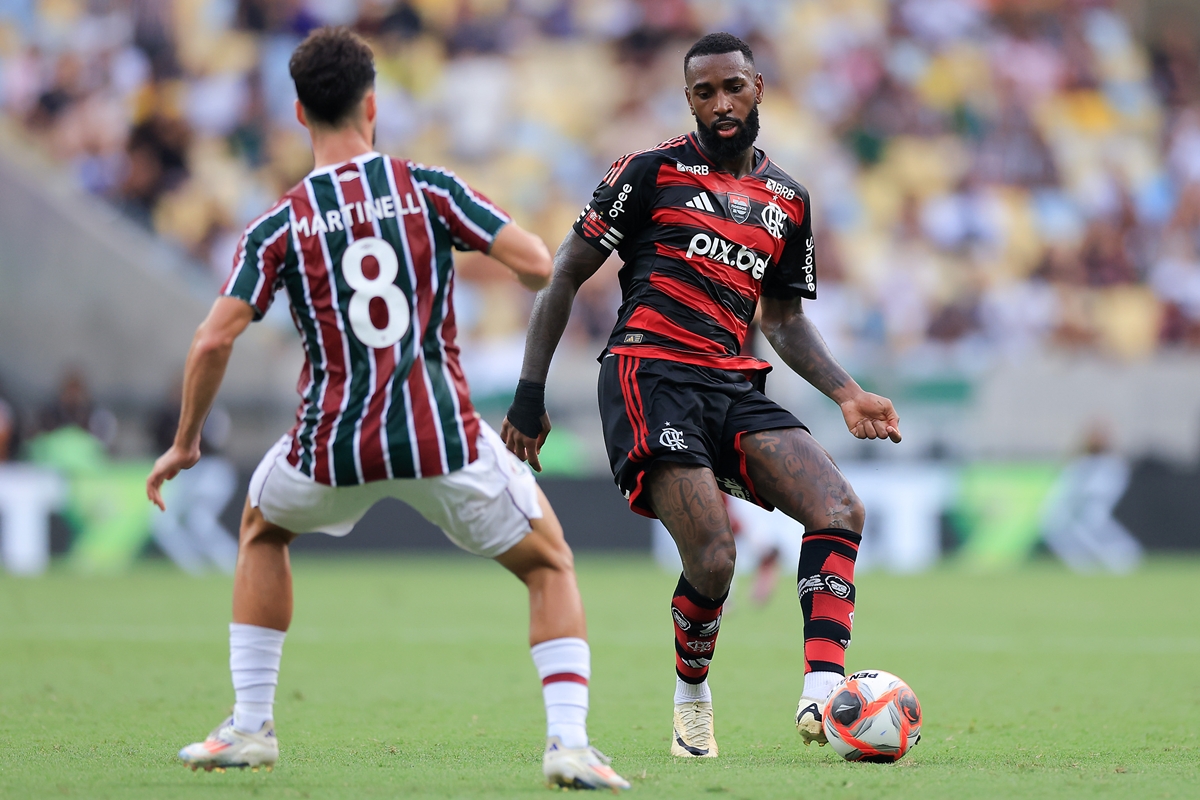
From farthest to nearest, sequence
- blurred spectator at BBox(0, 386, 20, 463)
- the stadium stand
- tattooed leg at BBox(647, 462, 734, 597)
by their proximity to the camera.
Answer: the stadium stand
blurred spectator at BBox(0, 386, 20, 463)
tattooed leg at BBox(647, 462, 734, 597)

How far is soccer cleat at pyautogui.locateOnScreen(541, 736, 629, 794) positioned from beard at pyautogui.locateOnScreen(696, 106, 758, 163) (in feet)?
7.79

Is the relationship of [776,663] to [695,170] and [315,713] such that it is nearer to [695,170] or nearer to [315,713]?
[315,713]

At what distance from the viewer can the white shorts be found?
4281mm

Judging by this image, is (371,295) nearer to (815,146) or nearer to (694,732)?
(694,732)

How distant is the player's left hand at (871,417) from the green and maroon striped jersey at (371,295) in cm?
180

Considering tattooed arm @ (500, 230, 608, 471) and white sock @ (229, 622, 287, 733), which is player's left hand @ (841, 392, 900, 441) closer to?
tattooed arm @ (500, 230, 608, 471)

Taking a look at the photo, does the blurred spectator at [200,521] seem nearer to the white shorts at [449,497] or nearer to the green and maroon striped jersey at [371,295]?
the white shorts at [449,497]

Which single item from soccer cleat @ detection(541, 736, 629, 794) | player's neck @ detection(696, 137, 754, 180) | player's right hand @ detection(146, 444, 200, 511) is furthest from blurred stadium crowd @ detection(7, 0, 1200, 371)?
player's right hand @ detection(146, 444, 200, 511)

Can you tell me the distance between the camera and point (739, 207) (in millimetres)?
5566

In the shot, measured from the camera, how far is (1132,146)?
2217 cm

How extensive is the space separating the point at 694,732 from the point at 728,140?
85.5 inches

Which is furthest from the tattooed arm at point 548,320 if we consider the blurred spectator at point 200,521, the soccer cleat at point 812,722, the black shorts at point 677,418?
the blurred spectator at point 200,521

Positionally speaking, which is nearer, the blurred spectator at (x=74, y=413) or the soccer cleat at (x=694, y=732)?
the soccer cleat at (x=694, y=732)

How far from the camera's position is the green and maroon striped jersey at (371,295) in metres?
4.24
